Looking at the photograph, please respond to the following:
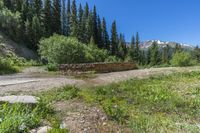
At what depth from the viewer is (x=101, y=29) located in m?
75.4

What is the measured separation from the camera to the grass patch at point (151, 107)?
18.6ft

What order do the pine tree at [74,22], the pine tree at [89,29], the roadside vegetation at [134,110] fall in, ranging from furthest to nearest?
the pine tree at [89,29]
the pine tree at [74,22]
the roadside vegetation at [134,110]

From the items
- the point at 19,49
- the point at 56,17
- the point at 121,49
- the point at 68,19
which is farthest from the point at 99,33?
the point at 19,49

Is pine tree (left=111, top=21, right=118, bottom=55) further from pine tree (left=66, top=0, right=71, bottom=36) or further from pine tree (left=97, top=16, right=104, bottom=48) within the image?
pine tree (left=66, top=0, right=71, bottom=36)

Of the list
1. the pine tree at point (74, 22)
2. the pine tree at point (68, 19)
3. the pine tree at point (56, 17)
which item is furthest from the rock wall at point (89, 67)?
the pine tree at point (68, 19)

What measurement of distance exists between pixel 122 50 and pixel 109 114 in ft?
229

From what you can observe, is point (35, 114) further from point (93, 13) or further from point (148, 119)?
point (93, 13)

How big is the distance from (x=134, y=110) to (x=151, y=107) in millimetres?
650

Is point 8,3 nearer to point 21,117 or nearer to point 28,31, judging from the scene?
point 28,31

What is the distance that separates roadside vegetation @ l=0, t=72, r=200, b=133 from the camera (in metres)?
5.35

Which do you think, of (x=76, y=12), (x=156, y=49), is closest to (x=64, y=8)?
(x=76, y=12)

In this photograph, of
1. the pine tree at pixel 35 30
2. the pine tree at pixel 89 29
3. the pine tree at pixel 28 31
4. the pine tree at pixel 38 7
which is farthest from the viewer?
the pine tree at pixel 89 29

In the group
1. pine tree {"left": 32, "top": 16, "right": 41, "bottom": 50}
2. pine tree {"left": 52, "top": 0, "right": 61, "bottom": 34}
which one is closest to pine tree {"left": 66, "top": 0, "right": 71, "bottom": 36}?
pine tree {"left": 52, "top": 0, "right": 61, "bottom": 34}

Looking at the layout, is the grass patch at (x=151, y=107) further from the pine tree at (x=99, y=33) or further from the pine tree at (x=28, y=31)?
the pine tree at (x=99, y=33)
